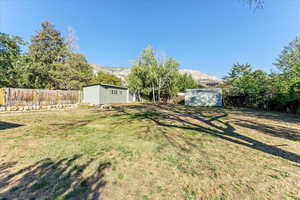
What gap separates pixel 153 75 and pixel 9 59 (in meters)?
16.4

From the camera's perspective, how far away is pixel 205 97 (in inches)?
612

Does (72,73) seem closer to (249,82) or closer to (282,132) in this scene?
(282,132)

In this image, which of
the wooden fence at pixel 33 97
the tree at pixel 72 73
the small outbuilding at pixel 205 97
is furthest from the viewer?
the tree at pixel 72 73

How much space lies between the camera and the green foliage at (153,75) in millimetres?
17953

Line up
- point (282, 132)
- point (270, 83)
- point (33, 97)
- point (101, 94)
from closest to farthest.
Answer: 1. point (282, 132)
2. point (33, 97)
3. point (270, 83)
4. point (101, 94)

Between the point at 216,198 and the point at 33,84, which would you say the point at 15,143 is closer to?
the point at 216,198

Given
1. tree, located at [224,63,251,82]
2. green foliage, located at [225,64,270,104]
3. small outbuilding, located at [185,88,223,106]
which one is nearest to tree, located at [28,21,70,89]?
small outbuilding, located at [185,88,223,106]

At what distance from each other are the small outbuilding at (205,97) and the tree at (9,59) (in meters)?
20.3

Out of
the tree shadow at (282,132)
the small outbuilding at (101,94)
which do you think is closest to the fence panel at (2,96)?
the small outbuilding at (101,94)

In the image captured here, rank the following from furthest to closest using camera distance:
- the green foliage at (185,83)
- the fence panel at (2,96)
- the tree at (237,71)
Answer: the green foliage at (185,83) → the tree at (237,71) → the fence panel at (2,96)

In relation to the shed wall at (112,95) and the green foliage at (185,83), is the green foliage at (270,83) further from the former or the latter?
the shed wall at (112,95)

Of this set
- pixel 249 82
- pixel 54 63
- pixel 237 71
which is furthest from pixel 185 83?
pixel 54 63

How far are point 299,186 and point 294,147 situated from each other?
6.98 ft

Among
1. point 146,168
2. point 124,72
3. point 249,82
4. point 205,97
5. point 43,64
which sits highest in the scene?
point 124,72
